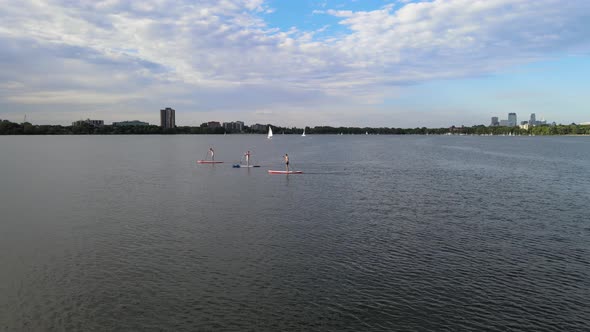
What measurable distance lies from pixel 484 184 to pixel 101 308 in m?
55.4

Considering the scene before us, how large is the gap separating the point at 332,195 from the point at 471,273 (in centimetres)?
2763

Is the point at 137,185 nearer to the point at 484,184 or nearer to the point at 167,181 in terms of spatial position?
the point at 167,181

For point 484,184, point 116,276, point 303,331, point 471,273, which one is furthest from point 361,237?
point 484,184

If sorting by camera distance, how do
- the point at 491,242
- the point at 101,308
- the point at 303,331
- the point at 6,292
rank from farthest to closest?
1. the point at 491,242
2. the point at 6,292
3. the point at 101,308
4. the point at 303,331

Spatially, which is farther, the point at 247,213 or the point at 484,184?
the point at 484,184

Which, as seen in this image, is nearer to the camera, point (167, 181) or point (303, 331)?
point (303, 331)

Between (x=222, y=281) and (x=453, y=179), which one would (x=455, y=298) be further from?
(x=453, y=179)

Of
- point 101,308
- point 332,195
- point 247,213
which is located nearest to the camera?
point 101,308

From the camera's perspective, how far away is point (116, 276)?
934 inches

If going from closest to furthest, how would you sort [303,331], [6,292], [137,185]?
[303,331] < [6,292] < [137,185]

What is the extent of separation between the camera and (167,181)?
6519cm

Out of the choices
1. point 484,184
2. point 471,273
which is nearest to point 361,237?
point 471,273

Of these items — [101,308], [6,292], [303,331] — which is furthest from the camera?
[6,292]

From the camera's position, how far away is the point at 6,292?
21.4 meters
